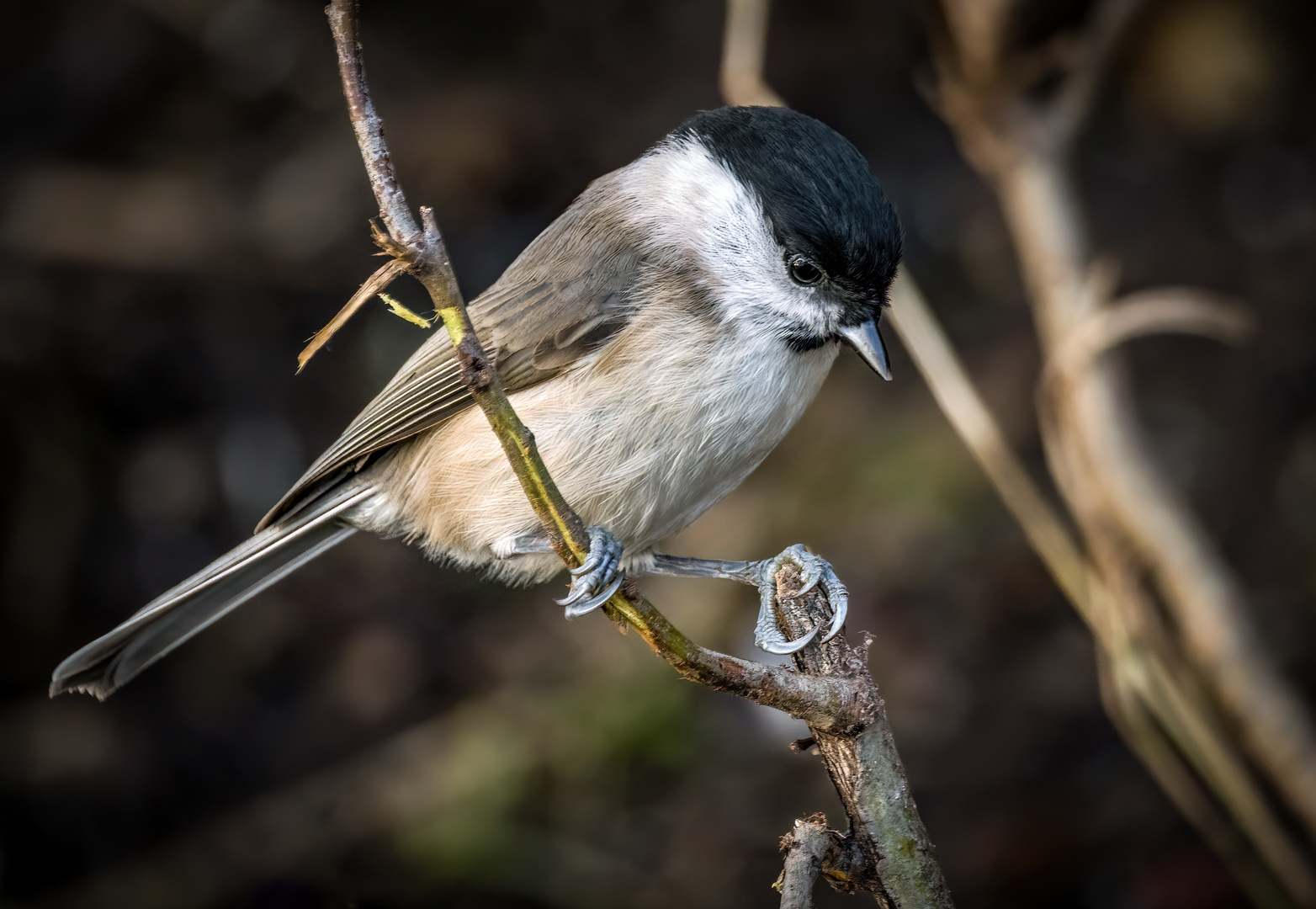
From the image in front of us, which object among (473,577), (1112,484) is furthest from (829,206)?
(473,577)

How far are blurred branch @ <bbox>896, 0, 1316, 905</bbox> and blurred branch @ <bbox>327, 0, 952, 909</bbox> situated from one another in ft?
3.21

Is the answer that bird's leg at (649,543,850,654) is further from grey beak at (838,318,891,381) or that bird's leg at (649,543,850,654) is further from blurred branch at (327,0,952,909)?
grey beak at (838,318,891,381)

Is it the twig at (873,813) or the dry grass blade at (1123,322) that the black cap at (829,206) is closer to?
the twig at (873,813)

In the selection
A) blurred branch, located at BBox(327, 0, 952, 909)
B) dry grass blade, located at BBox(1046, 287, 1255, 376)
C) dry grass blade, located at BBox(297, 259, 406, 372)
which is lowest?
blurred branch, located at BBox(327, 0, 952, 909)

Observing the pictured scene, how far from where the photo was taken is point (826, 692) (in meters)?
1.33

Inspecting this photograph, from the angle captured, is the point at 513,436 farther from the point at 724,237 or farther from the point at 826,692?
the point at 724,237

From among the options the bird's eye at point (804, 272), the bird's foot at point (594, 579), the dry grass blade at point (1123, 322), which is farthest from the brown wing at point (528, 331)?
the dry grass blade at point (1123, 322)

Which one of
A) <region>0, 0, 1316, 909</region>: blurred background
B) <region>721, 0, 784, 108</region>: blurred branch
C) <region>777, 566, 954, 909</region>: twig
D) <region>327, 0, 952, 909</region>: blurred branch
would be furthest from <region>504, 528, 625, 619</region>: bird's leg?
<region>0, 0, 1316, 909</region>: blurred background

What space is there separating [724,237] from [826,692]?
2.72ft

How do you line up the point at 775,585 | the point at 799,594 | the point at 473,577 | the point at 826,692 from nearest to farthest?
the point at 826,692 < the point at 799,594 < the point at 775,585 < the point at 473,577

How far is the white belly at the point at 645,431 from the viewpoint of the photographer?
1714mm

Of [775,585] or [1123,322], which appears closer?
[775,585]

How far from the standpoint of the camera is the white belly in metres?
1.71

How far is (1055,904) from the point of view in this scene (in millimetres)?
2896
